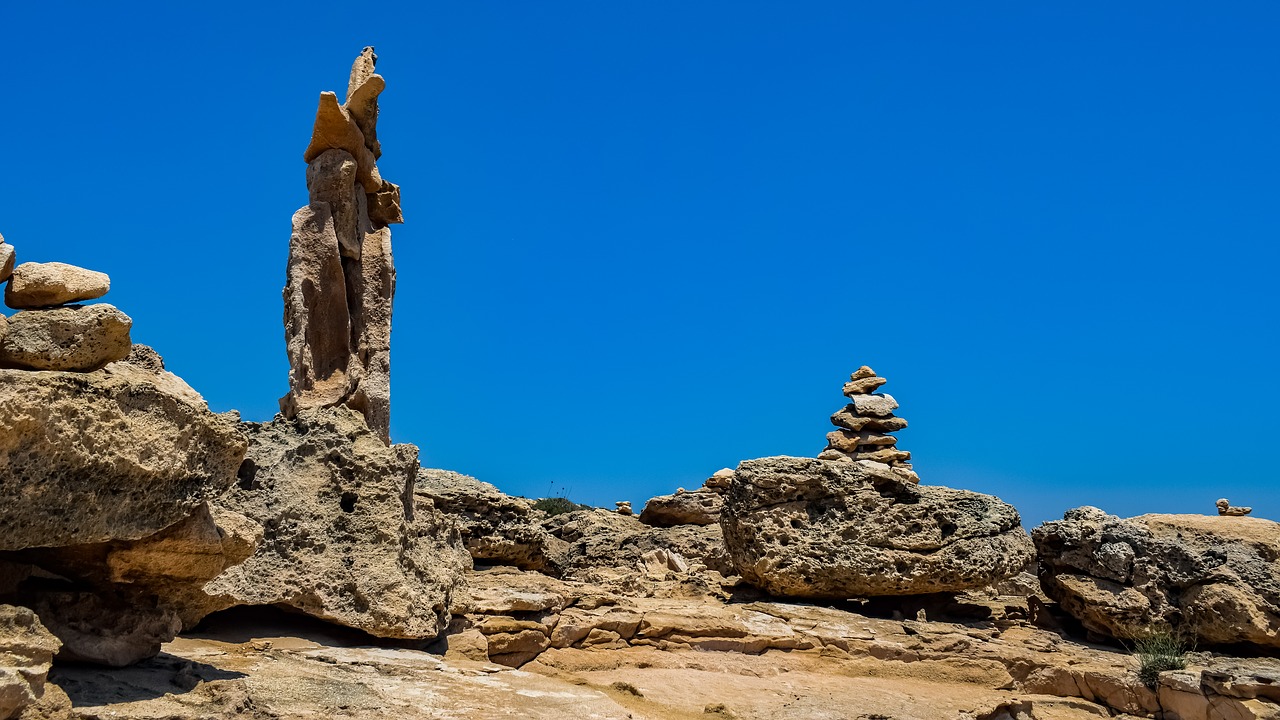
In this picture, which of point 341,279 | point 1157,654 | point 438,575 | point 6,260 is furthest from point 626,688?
point 1157,654

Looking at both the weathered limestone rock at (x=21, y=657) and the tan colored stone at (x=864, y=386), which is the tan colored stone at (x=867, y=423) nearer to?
the tan colored stone at (x=864, y=386)

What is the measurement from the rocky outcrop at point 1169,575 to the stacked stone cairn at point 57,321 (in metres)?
9.64

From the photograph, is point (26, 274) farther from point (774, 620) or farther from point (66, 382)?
point (774, 620)

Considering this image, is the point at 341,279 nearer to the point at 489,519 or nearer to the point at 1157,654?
the point at 489,519

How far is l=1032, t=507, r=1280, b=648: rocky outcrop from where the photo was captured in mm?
9727

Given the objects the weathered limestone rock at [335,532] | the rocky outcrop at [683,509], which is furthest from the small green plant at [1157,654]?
the rocky outcrop at [683,509]

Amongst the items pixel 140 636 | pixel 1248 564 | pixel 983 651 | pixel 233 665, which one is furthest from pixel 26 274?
pixel 1248 564

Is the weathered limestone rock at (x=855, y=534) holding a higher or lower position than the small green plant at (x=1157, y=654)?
higher

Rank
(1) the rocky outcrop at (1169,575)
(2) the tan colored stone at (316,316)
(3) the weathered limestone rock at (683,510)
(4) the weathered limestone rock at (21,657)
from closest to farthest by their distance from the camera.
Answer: (4) the weathered limestone rock at (21,657) → (2) the tan colored stone at (316,316) → (1) the rocky outcrop at (1169,575) → (3) the weathered limestone rock at (683,510)

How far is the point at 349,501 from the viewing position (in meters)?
6.62

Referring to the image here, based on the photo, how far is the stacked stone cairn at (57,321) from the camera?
3.88 metres

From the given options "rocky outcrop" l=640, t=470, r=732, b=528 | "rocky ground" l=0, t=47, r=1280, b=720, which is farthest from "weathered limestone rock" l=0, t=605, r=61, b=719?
"rocky outcrop" l=640, t=470, r=732, b=528

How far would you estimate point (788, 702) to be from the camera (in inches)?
287

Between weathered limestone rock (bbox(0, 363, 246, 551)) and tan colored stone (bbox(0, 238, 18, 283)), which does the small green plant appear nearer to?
weathered limestone rock (bbox(0, 363, 246, 551))
